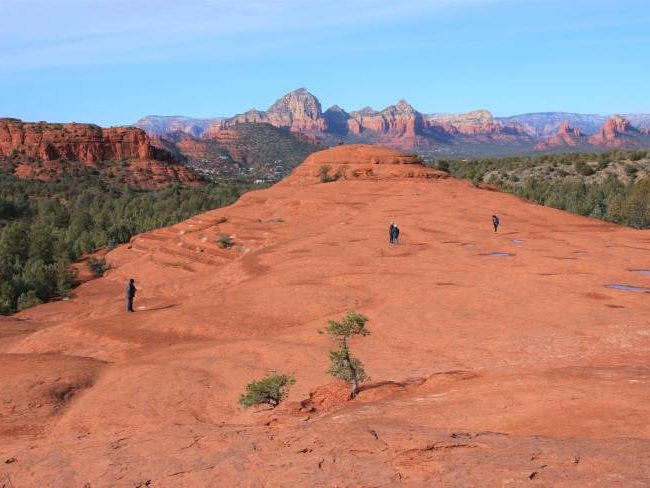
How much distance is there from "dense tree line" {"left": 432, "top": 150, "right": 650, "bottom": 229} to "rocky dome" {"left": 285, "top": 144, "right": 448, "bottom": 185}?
664 cm

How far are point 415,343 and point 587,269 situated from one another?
11997 mm

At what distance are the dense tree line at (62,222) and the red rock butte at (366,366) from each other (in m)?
12.1

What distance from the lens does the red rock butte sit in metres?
8.12

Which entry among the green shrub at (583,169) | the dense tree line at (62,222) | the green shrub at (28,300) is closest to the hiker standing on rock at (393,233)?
the green shrub at (28,300)

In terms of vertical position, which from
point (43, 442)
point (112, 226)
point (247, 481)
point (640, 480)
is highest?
point (640, 480)

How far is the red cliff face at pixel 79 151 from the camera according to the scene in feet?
403

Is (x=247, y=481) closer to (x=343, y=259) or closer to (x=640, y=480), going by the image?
(x=640, y=480)

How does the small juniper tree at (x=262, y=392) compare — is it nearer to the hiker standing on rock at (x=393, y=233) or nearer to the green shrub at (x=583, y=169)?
the hiker standing on rock at (x=393, y=233)

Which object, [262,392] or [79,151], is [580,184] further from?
[79,151]

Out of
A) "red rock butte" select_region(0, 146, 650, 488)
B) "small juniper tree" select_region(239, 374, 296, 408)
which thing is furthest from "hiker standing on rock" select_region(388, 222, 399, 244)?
"small juniper tree" select_region(239, 374, 296, 408)

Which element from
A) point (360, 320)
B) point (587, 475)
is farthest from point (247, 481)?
point (360, 320)

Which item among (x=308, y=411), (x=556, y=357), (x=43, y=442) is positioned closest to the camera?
(x=43, y=442)

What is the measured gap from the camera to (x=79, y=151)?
12838cm

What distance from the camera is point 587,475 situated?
7066mm
